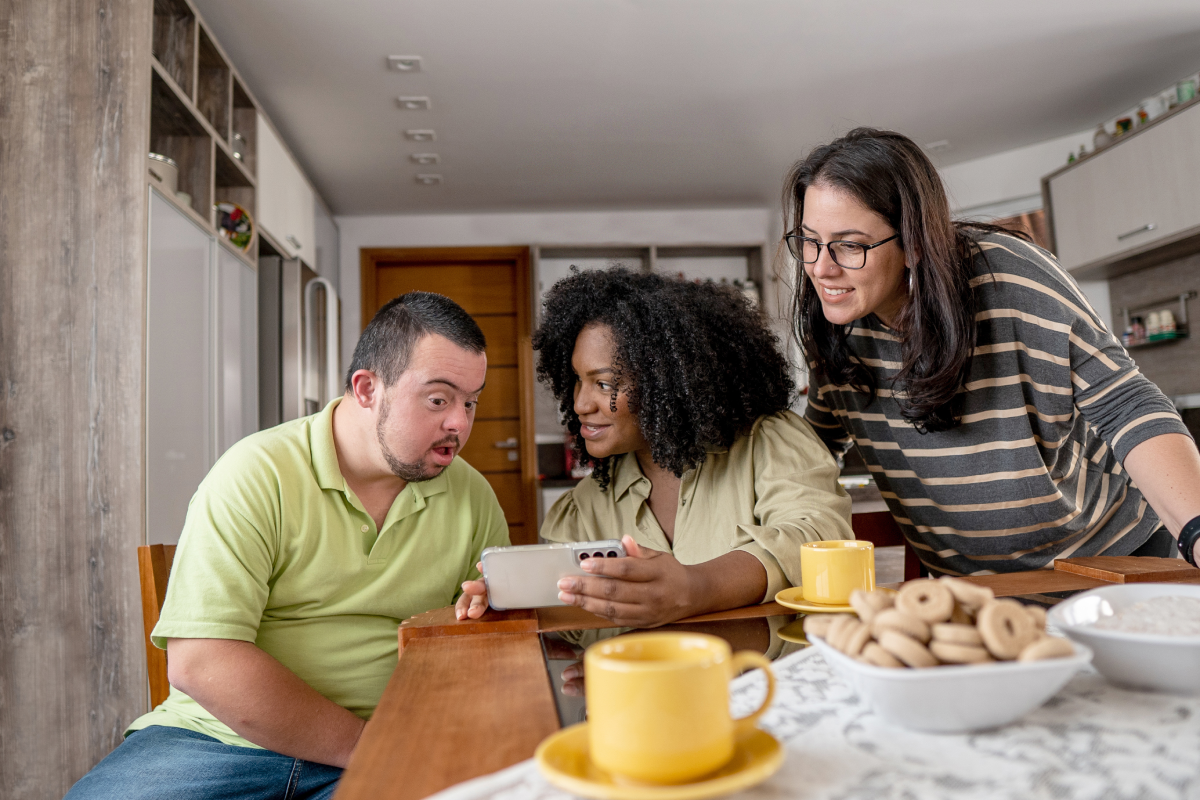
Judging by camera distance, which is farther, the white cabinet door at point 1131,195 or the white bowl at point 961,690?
the white cabinet door at point 1131,195

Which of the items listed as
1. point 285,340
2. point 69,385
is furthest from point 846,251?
point 285,340

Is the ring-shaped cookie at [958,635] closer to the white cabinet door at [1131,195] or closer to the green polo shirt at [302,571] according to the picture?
the green polo shirt at [302,571]

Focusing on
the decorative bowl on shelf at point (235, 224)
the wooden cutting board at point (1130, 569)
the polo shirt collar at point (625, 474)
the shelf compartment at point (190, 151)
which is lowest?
the wooden cutting board at point (1130, 569)

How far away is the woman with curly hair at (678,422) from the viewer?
1.35 meters

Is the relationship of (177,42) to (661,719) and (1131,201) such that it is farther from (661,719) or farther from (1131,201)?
(1131,201)

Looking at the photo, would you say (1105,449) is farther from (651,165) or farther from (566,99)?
(651,165)

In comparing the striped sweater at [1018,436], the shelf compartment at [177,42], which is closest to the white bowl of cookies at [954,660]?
the striped sweater at [1018,436]

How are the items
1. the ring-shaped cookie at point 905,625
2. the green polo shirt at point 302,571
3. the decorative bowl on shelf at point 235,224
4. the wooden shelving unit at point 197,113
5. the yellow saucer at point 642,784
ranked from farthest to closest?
the decorative bowl on shelf at point 235,224 → the wooden shelving unit at point 197,113 → the green polo shirt at point 302,571 → the ring-shaped cookie at point 905,625 → the yellow saucer at point 642,784

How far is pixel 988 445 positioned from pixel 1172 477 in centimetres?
31

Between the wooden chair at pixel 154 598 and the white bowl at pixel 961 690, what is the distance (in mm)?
1074

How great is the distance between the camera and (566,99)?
Answer: 154 inches

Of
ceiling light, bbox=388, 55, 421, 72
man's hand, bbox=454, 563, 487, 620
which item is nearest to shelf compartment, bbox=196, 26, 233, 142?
ceiling light, bbox=388, 55, 421, 72

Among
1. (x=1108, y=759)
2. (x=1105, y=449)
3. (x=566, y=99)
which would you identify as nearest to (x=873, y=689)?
(x=1108, y=759)

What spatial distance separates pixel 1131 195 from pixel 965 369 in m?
3.33
